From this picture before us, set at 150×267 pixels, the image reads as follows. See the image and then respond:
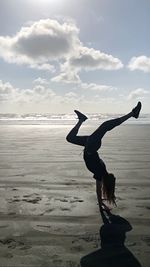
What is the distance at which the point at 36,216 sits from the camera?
7656 millimetres

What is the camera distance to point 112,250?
19.4 feet

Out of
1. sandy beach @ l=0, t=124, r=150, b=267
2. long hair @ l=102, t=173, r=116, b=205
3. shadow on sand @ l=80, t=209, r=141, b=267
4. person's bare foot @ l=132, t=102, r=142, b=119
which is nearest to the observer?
shadow on sand @ l=80, t=209, r=141, b=267

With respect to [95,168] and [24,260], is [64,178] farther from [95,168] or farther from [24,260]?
[24,260]

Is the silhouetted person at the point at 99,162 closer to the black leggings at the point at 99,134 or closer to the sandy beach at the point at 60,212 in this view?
the black leggings at the point at 99,134

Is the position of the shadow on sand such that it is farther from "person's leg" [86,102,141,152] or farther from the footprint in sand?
"person's leg" [86,102,141,152]

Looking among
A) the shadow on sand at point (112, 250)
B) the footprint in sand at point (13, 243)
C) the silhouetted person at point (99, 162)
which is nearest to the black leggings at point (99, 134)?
the silhouetted person at point (99, 162)

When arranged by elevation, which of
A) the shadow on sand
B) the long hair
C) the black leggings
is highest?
the black leggings

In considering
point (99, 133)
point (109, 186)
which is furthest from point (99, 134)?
point (109, 186)

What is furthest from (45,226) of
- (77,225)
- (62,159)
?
(62,159)

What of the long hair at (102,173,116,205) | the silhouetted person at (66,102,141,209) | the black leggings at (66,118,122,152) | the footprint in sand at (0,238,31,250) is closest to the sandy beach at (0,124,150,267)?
the footprint in sand at (0,238,31,250)

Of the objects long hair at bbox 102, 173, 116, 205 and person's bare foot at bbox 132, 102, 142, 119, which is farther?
person's bare foot at bbox 132, 102, 142, 119

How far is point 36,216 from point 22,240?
1370 mm

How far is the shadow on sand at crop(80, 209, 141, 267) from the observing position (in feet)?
17.7

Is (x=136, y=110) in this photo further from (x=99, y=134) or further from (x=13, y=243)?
(x=13, y=243)
